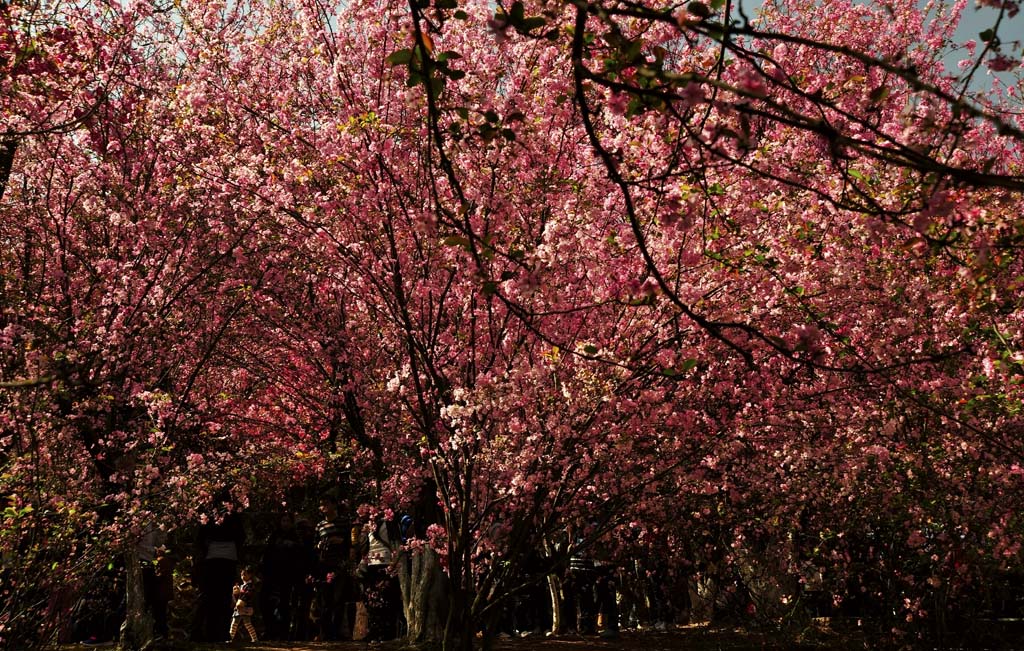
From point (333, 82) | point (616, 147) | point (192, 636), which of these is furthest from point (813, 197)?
point (192, 636)

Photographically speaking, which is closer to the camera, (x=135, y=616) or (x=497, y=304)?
(x=497, y=304)

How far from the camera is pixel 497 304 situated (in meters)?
7.71

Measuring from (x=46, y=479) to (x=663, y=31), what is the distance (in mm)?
6436

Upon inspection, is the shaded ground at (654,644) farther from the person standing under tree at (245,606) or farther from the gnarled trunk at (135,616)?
the person standing under tree at (245,606)

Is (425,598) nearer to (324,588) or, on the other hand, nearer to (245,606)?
(324,588)

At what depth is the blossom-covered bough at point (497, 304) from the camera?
6.93 meters

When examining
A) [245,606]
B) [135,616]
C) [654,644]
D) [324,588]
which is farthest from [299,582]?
[654,644]

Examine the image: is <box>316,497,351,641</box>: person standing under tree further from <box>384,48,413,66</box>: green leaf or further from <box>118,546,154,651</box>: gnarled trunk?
<box>384,48,413,66</box>: green leaf

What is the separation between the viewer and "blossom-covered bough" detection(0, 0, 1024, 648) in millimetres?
6930

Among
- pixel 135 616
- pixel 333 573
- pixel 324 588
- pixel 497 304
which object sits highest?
pixel 497 304

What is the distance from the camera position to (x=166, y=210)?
1017 cm

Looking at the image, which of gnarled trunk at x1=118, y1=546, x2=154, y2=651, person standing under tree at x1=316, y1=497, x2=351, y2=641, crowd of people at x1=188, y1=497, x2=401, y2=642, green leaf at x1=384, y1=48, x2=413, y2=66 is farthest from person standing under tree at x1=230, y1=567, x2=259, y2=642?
green leaf at x1=384, y1=48, x2=413, y2=66

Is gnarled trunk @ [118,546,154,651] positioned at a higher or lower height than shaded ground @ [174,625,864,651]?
higher

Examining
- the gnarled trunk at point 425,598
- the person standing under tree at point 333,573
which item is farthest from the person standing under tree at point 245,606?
the gnarled trunk at point 425,598
